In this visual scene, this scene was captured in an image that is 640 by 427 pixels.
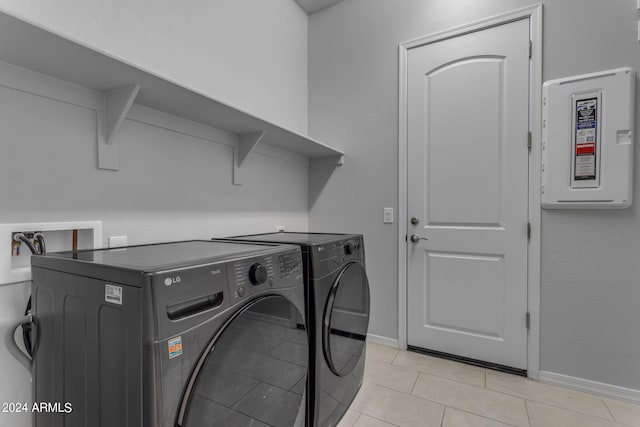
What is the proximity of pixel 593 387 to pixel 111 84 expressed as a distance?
9.49ft

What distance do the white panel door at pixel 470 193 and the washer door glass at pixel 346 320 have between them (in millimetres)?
770

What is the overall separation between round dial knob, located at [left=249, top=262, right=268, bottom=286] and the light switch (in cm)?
160

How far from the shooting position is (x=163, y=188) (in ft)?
4.85

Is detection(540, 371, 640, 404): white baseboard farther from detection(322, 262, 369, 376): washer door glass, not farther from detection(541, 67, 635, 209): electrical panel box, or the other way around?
detection(322, 262, 369, 376): washer door glass

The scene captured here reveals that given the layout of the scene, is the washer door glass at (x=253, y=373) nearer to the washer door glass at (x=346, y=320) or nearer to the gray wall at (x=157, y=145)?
the washer door glass at (x=346, y=320)

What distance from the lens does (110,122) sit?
4.05 ft

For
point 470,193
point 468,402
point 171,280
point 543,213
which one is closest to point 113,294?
point 171,280

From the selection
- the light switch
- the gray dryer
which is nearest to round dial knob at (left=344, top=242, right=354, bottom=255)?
the gray dryer

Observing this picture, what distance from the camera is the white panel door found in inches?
77.6

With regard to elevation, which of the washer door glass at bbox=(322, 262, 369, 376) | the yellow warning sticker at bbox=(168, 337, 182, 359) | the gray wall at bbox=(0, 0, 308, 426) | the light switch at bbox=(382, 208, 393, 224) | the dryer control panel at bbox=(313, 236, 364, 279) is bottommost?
the washer door glass at bbox=(322, 262, 369, 376)

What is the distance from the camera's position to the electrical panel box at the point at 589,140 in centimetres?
167

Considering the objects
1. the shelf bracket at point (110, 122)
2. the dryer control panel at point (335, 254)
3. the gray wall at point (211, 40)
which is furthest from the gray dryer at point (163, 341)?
the gray wall at point (211, 40)

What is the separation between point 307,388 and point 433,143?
1.80 m

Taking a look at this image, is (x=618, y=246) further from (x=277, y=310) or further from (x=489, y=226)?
(x=277, y=310)
